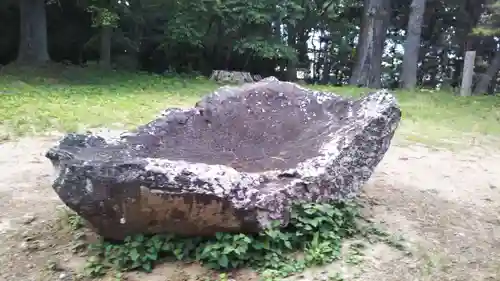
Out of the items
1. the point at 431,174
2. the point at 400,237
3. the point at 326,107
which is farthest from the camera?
the point at 431,174

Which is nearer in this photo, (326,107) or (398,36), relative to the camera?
(326,107)

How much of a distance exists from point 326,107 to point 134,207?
1.99 m

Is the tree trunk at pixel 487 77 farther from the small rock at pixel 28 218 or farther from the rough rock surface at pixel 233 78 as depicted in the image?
the small rock at pixel 28 218

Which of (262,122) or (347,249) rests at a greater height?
(262,122)

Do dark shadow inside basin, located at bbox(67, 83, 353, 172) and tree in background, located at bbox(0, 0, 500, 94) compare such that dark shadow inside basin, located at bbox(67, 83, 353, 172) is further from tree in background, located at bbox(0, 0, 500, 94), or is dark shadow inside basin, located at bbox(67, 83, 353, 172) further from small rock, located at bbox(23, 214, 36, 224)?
tree in background, located at bbox(0, 0, 500, 94)

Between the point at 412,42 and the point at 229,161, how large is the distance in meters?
10.3

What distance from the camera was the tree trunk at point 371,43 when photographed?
1282 centimetres

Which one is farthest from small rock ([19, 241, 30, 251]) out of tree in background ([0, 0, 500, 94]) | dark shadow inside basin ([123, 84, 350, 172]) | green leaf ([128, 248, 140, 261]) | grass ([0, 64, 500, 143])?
tree in background ([0, 0, 500, 94])

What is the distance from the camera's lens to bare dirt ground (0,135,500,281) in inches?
109

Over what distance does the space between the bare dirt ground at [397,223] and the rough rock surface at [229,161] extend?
0.30 metres

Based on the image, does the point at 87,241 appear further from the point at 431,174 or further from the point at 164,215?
the point at 431,174

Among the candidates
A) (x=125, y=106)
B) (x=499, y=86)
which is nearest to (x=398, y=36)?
(x=499, y=86)

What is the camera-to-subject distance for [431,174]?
463cm

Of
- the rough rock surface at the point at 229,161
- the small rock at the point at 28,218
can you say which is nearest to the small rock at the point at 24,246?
the small rock at the point at 28,218
